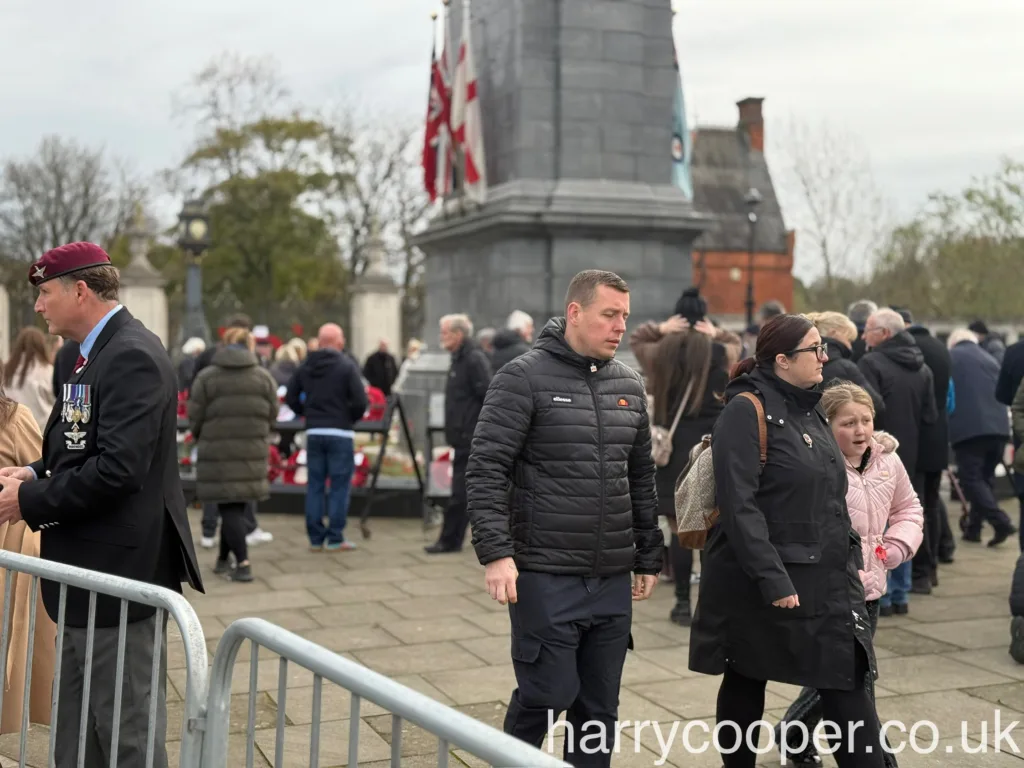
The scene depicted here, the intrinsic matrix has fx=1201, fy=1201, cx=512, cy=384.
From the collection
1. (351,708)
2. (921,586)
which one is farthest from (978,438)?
(351,708)

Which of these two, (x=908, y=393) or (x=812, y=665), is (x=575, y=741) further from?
(x=908, y=393)

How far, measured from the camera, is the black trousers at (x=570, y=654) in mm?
4137

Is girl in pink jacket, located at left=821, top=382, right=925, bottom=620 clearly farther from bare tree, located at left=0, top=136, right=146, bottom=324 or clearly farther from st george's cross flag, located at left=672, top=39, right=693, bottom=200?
bare tree, located at left=0, top=136, right=146, bottom=324

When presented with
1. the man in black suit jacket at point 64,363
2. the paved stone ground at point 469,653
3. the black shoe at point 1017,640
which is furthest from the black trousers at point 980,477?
the man in black suit jacket at point 64,363

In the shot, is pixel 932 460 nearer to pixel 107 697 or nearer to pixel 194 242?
pixel 107 697

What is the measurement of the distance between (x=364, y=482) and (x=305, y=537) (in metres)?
1.48

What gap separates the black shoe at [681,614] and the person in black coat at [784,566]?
3134 millimetres

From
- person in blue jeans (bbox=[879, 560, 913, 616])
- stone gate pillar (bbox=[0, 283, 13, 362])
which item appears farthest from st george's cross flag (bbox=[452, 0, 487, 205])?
stone gate pillar (bbox=[0, 283, 13, 362])

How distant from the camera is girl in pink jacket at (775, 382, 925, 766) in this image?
4.86m

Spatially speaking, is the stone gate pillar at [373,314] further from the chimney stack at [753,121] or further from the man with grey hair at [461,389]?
the chimney stack at [753,121]

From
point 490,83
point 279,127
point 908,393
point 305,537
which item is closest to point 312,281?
point 279,127

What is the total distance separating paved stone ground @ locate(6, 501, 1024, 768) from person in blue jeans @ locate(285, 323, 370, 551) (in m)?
0.39

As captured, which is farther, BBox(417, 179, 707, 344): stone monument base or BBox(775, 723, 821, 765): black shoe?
BBox(417, 179, 707, 344): stone monument base

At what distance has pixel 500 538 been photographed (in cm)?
409
